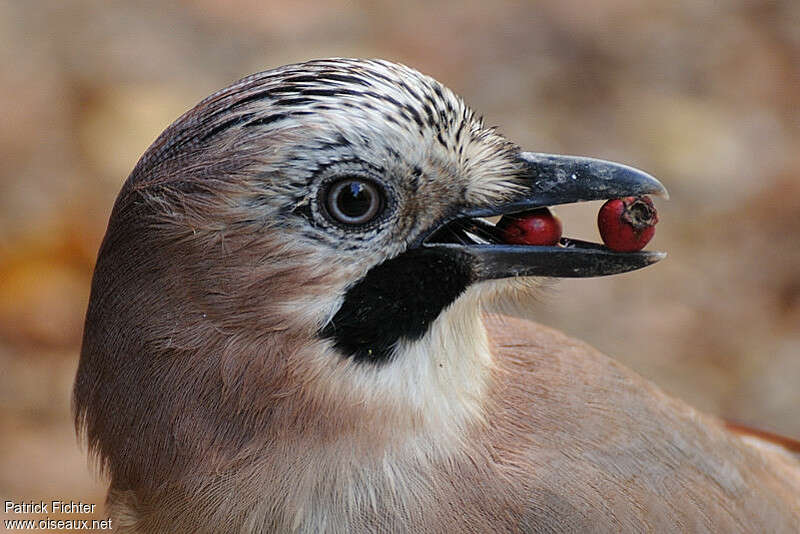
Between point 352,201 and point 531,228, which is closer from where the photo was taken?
point 352,201

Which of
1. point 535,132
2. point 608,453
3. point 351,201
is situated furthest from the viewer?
point 535,132

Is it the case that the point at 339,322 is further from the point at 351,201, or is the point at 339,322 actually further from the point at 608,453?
the point at 608,453

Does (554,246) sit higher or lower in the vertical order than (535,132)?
lower

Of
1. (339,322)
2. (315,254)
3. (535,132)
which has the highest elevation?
(535,132)

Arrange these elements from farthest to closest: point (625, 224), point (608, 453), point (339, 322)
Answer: point (608, 453) < point (625, 224) < point (339, 322)

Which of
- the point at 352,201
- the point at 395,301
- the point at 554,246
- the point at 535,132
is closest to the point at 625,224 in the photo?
the point at 554,246

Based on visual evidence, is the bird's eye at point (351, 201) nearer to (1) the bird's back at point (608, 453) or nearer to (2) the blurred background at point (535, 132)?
(1) the bird's back at point (608, 453)
